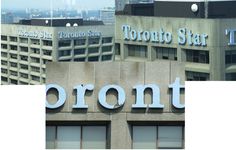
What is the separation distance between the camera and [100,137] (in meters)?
9.63

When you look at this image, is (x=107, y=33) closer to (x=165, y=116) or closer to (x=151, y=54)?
(x=151, y=54)

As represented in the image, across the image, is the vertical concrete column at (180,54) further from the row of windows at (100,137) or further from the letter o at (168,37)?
the row of windows at (100,137)

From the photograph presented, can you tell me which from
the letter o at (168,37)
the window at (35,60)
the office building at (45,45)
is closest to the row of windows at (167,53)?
the letter o at (168,37)

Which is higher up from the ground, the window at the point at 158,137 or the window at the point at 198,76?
the window at the point at 158,137

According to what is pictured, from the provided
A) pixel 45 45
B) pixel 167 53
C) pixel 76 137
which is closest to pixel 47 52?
pixel 45 45

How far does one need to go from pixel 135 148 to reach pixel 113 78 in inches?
55.5

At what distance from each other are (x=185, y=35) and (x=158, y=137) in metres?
45.7

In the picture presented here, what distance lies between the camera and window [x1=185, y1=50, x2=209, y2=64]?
53188 mm

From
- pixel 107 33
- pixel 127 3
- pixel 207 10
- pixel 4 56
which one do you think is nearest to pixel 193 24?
pixel 207 10

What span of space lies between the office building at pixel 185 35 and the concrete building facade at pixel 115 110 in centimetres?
4284

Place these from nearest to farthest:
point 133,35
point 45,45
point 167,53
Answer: point 167,53
point 133,35
point 45,45

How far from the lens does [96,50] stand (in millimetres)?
86688

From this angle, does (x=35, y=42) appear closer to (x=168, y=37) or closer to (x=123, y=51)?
(x=123, y=51)

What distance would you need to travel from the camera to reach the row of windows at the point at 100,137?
374 inches
